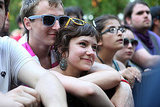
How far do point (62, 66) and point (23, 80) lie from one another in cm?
56

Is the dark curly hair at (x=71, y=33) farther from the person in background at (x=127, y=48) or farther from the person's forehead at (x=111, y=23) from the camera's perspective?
the person in background at (x=127, y=48)

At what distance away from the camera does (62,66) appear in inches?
101

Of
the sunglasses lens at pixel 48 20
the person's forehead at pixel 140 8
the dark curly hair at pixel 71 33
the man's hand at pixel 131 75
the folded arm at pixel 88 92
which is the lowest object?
the man's hand at pixel 131 75

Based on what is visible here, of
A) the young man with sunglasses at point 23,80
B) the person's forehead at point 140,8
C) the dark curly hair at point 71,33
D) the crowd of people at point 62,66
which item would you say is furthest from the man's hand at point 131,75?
the person's forehead at point 140,8

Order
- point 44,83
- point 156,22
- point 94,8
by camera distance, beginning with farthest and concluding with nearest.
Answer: point 94,8 < point 156,22 < point 44,83

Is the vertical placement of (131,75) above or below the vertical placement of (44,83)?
below

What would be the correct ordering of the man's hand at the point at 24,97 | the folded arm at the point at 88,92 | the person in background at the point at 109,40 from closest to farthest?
the man's hand at the point at 24,97 → the folded arm at the point at 88,92 → the person in background at the point at 109,40

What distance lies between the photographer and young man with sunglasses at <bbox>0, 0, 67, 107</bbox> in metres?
1.65

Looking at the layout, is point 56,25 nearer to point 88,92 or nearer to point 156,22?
point 88,92

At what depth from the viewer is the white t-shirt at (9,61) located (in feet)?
6.90

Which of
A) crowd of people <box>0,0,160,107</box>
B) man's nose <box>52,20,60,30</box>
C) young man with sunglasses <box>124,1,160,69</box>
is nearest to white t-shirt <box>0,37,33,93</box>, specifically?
crowd of people <box>0,0,160,107</box>

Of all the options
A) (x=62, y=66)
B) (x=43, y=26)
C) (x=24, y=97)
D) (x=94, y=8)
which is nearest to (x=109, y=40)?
(x=43, y=26)

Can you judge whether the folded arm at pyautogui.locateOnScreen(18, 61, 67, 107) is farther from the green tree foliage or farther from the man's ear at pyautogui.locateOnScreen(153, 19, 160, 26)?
the green tree foliage

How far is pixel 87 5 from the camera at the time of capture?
13289mm
